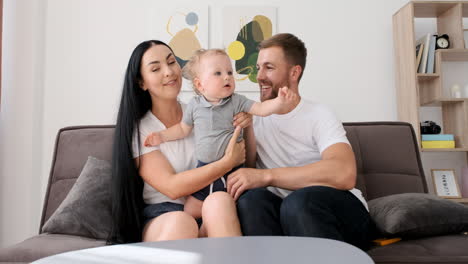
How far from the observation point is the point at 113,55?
3.22 meters

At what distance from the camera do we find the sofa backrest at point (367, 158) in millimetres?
1853

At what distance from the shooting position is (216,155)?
4.71 feet

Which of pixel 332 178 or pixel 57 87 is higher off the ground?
pixel 57 87

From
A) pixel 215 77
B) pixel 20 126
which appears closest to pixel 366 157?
pixel 215 77

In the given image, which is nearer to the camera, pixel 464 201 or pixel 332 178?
pixel 332 178

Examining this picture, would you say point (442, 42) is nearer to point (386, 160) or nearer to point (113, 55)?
point (386, 160)

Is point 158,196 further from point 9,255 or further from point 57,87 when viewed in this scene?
point 57,87

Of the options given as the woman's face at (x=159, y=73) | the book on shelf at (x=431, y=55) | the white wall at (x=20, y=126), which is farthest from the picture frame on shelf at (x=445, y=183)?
the white wall at (x=20, y=126)

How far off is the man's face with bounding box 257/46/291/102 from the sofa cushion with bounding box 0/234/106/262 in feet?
2.94

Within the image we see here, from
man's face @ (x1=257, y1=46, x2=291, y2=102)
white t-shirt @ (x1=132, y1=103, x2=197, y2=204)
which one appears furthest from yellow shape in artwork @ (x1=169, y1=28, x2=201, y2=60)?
white t-shirt @ (x1=132, y1=103, x2=197, y2=204)

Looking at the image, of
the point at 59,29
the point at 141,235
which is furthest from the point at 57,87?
the point at 141,235

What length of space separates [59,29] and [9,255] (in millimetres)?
2259

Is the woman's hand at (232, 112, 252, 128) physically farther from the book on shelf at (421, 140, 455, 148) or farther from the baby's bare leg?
the book on shelf at (421, 140, 455, 148)

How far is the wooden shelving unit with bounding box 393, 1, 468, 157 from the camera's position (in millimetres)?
2979
